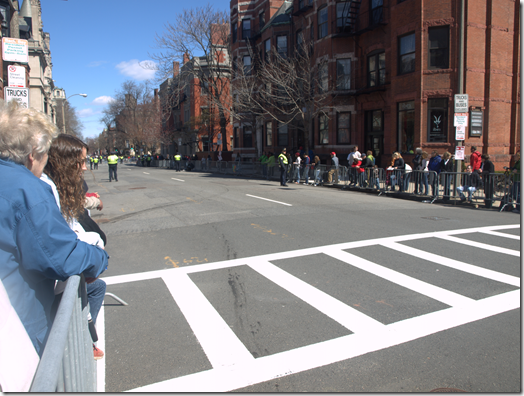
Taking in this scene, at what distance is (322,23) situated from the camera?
27.4m

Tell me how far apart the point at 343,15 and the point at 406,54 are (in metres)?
6.09

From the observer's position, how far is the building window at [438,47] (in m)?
20.4

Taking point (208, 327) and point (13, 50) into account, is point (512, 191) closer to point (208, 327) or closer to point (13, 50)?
point (208, 327)

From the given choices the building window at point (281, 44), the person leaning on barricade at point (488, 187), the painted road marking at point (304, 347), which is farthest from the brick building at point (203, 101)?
the painted road marking at point (304, 347)

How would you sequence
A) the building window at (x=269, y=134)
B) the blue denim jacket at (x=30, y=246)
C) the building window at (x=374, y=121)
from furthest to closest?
the building window at (x=269, y=134), the building window at (x=374, y=121), the blue denim jacket at (x=30, y=246)

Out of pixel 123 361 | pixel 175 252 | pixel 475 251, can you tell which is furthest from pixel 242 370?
pixel 475 251

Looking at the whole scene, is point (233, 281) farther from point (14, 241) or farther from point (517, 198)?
point (517, 198)

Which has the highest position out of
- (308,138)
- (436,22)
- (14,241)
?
(436,22)

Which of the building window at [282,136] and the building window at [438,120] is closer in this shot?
the building window at [438,120]

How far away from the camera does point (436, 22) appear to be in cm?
2020

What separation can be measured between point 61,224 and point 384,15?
25.3 metres

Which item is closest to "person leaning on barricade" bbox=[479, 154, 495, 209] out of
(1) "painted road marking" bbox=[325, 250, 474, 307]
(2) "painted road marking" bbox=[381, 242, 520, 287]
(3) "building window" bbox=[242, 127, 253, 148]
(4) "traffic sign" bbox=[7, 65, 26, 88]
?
(2) "painted road marking" bbox=[381, 242, 520, 287]

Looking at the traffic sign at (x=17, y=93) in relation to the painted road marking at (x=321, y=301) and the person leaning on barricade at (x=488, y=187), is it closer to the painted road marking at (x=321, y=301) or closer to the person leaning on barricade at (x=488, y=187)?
the painted road marking at (x=321, y=301)

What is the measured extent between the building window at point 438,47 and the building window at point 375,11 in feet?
14.0
